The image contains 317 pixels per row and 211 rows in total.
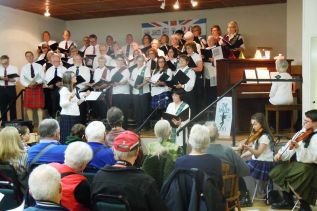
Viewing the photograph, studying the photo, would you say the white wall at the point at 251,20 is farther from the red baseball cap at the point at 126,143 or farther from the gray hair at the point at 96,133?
the red baseball cap at the point at 126,143

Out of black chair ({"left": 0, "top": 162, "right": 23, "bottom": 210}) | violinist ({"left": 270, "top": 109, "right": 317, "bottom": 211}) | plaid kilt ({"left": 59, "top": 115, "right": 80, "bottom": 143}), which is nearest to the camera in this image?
black chair ({"left": 0, "top": 162, "right": 23, "bottom": 210})

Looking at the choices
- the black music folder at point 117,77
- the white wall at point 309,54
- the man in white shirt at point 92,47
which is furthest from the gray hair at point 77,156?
the man in white shirt at point 92,47

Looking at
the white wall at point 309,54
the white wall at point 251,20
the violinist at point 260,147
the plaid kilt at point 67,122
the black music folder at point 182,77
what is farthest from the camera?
the white wall at point 251,20

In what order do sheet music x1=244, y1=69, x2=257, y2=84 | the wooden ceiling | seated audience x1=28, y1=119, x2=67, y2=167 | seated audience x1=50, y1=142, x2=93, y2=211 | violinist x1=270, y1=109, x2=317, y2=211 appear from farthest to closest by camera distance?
the wooden ceiling < sheet music x1=244, y1=69, x2=257, y2=84 < violinist x1=270, y1=109, x2=317, y2=211 < seated audience x1=28, y1=119, x2=67, y2=167 < seated audience x1=50, y1=142, x2=93, y2=211

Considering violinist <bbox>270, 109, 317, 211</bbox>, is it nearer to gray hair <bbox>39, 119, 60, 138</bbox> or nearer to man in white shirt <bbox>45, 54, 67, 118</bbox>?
gray hair <bbox>39, 119, 60, 138</bbox>

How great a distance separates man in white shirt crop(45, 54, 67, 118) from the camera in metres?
9.08

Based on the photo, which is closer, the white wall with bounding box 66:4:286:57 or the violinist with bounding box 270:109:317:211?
the violinist with bounding box 270:109:317:211

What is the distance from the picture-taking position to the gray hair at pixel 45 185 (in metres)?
2.45

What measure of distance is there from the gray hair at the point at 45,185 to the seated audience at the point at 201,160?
120 cm

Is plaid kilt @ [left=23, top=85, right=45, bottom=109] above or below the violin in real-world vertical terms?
above

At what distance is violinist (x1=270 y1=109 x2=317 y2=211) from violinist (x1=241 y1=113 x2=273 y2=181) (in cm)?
38

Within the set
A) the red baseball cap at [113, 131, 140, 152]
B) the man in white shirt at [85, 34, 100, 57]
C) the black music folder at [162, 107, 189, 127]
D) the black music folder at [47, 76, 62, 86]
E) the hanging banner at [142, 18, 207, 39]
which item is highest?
the hanging banner at [142, 18, 207, 39]

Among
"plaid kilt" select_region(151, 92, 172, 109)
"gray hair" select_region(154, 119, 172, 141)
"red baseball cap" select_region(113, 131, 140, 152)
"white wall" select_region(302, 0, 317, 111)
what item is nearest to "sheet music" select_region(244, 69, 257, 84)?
"white wall" select_region(302, 0, 317, 111)

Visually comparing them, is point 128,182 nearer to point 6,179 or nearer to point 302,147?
point 6,179
